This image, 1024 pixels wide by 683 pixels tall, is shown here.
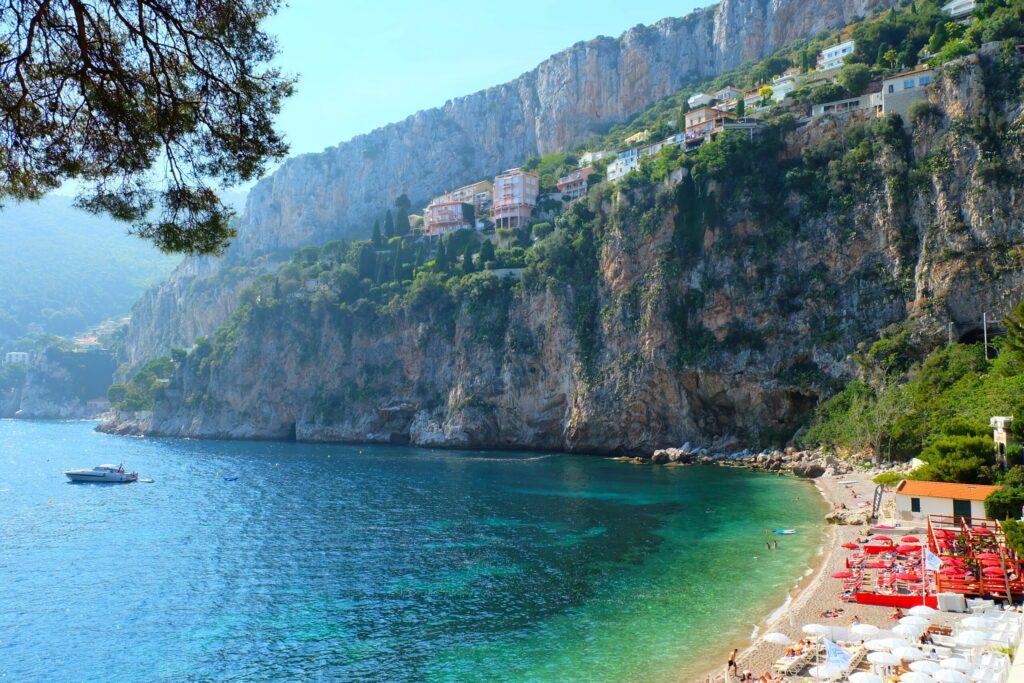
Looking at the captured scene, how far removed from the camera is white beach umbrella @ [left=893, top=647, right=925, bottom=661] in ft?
57.0

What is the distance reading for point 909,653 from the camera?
Result: 17469mm

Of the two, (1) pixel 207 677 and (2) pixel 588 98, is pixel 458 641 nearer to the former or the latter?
(1) pixel 207 677

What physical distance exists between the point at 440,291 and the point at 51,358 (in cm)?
10799

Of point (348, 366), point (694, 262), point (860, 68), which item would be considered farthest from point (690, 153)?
point (348, 366)

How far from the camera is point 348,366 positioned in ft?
288

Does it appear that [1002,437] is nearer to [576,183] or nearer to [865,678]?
[865,678]

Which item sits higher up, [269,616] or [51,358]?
[51,358]

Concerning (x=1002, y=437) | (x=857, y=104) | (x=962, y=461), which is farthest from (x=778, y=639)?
(x=857, y=104)

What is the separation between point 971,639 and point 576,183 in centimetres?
7808

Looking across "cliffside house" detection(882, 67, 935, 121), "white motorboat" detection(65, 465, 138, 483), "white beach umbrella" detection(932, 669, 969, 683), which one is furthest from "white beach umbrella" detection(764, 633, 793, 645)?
"white motorboat" detection(65, 465, 138, 483)

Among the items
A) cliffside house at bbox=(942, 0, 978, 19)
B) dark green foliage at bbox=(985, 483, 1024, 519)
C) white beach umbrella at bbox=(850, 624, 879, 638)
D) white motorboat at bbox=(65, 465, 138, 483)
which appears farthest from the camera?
cliffside house at bbox=(942, 0, 978, 19)

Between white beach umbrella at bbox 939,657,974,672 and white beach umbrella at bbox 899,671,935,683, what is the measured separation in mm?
597

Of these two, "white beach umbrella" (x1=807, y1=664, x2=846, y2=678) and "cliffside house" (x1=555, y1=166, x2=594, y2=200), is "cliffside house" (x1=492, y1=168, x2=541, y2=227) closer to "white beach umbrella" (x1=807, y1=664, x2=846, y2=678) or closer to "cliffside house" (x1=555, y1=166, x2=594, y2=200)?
"cliffside house" (x1=555, y1=166, x2=594, y2=200)

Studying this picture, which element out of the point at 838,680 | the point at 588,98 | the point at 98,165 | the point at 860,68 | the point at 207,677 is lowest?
the point at 207,677
